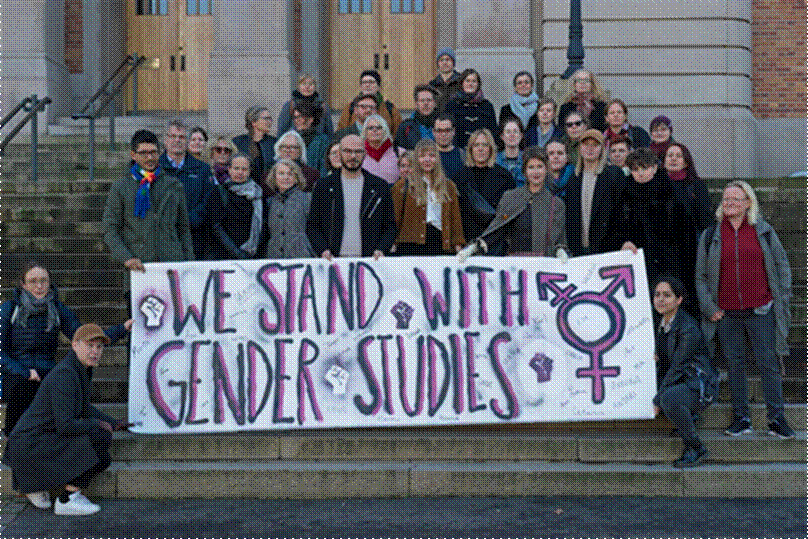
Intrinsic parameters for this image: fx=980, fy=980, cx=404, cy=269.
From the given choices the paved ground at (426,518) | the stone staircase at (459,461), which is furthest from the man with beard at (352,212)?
the paved ground at (426,518)

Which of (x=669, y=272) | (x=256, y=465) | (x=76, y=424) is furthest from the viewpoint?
(x=669, y=272)

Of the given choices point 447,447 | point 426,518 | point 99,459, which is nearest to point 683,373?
point 447,447

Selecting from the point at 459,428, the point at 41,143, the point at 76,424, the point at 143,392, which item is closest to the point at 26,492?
the point at 76,424

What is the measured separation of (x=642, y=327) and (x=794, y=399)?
1376mm

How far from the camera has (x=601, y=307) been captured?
7070mm

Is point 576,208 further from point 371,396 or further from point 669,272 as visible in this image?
point 371,396

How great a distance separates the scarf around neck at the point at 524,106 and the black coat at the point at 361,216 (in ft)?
11.2

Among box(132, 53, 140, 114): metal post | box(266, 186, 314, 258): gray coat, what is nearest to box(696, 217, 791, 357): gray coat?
box(266, 186, 314, 258): gray coat

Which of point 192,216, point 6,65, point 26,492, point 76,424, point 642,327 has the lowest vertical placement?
point 26,492

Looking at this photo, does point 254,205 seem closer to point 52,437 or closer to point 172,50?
point 52,437

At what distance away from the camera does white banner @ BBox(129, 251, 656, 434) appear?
694cm

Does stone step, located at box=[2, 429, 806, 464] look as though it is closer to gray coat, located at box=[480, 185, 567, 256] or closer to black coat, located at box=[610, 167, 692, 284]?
black coat, located at box=[610, 167, 692, 284]

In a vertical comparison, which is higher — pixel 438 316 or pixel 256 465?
pixel 438 316

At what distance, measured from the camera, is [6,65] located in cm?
1395
